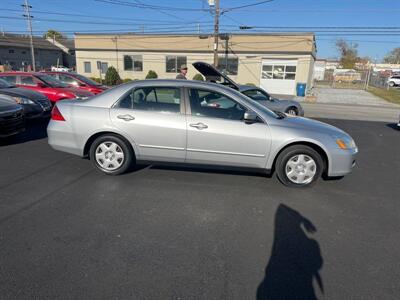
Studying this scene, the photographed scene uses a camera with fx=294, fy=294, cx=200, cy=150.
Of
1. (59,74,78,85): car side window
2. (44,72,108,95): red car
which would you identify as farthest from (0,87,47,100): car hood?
(59,74,78,85): car side window

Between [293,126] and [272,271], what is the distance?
237 centimetres

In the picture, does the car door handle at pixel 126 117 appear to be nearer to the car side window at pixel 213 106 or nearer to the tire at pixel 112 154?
the tire at pixel 112 154

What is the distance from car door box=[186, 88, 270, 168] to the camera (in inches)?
168

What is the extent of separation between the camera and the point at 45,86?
9945mm

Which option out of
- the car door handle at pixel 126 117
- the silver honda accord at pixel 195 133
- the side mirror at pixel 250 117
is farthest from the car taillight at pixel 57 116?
the side mirror at pixel 250 117

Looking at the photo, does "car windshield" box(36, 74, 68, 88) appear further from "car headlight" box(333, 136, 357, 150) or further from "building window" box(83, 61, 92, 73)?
"building window" box(83, 61, 92, 73)

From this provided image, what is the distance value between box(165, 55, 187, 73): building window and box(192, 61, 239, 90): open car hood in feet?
74.5

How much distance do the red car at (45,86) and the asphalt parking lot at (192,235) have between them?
5231mm

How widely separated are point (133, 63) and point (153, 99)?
30.1 metres

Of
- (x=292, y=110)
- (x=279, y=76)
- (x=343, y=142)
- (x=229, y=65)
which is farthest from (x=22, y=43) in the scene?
(x=343, y=142)

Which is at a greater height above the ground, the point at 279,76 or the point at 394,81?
the point at 279,76

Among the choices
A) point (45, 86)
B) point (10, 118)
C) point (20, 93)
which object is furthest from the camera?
point (45, 86)

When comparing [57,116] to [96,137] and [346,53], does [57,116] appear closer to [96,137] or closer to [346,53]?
[96,137]

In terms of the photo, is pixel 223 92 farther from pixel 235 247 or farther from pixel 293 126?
pixel 235 247
